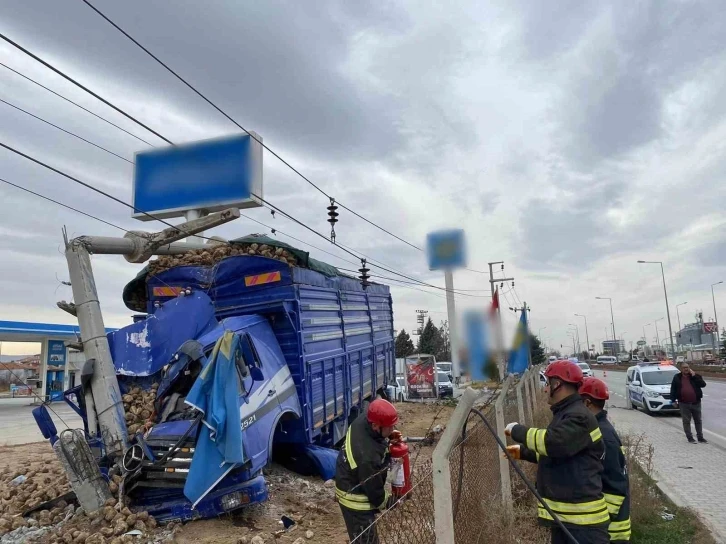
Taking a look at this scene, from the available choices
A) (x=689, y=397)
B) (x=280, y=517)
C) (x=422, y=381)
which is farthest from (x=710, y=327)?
(x=280, y=517)

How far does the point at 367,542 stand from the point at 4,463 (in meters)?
9.41

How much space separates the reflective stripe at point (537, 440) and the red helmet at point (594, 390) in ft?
2.69

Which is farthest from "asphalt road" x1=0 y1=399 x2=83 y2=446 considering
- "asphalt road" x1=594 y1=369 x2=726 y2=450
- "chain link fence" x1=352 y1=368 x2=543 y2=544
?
"asphalt road" x1=594 y1=369 x2=726 y2=450

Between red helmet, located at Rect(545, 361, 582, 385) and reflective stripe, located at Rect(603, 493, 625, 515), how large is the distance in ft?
3.04

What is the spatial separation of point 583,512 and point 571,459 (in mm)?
325

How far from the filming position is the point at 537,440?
3369 millimetres

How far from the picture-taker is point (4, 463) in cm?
1000

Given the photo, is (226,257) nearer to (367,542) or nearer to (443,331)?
(367,542)

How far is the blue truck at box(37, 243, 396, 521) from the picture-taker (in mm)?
5578

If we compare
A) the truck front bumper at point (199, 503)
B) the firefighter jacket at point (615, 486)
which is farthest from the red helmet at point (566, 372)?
the truck front bumper at point (199, 503)

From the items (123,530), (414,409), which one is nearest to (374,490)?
(123,530)

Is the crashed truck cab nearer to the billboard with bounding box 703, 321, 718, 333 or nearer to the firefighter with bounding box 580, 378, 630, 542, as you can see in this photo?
the firefighter with bounding box 580, 378, 630, 542

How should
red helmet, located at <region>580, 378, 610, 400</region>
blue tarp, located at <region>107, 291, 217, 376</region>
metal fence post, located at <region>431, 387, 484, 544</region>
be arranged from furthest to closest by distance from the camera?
1. blue tarp, located at <region>107, 291, 217, 376</region>
2. red helmet, located at <region>580, 378, 610, 400</region>
3. metal fence post, located at <region>431, 387, 484, 544</region>

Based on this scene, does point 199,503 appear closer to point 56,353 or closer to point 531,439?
point 531,439
